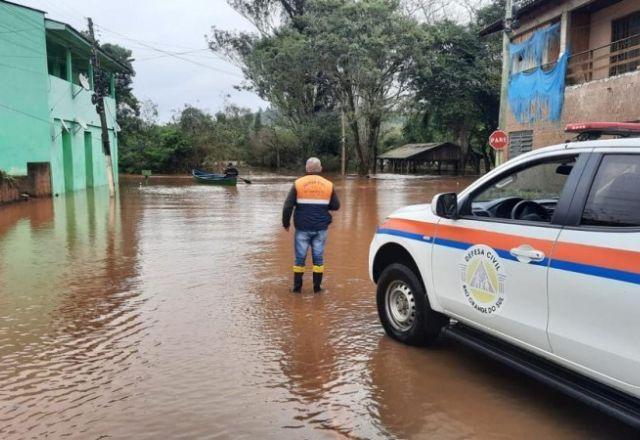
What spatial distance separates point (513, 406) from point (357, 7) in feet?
118

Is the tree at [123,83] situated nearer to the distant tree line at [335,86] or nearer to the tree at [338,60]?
the distant tree line at [335,86]

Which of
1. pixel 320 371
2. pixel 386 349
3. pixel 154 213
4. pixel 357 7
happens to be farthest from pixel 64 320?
pixel 357 7

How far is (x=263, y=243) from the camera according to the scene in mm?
11312

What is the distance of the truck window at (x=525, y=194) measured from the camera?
13.8 ft

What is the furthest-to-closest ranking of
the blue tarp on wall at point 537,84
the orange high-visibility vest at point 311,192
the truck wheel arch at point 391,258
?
the blue tarp on wall at point 537,84
the orange high-visibility vest at point 311,192
the truck wheel arch at point 391,258

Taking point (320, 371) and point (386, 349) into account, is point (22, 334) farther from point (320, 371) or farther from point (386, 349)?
point (386, 349)

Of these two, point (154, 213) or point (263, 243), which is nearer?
point (263, 243)

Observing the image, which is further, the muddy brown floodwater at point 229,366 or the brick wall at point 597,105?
the brick wall at point 597,105

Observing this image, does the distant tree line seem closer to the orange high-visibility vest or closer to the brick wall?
the brick wall

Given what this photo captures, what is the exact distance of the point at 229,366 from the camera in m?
4.71

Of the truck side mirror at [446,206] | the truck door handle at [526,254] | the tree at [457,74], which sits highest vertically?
the tree at [457,74]

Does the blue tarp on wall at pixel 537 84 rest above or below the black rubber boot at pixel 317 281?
above

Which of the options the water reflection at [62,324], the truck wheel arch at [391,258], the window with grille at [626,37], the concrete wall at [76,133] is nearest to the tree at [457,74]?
the window with grille at [626,37]

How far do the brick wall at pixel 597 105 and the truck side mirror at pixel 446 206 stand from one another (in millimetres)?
14026
